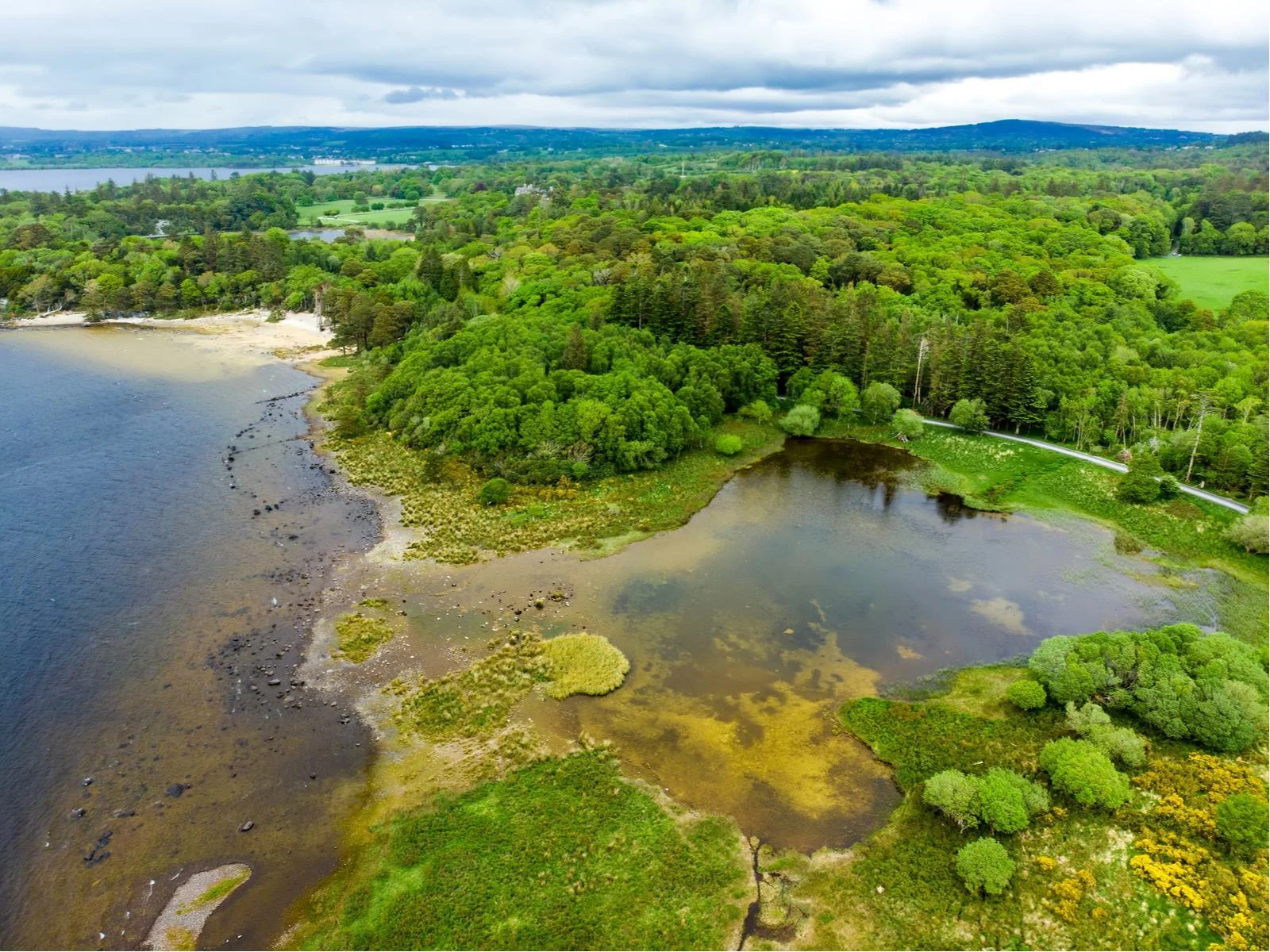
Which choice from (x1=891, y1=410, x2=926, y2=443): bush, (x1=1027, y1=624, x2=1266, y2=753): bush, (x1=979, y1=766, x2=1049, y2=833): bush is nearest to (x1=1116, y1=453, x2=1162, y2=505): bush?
(x1=891, y1=410, x2=926, y2=443): bush

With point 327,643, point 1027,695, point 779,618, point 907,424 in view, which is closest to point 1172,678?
point 1027,695

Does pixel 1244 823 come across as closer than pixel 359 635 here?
Yes

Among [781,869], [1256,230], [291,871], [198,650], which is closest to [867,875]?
[781,869]

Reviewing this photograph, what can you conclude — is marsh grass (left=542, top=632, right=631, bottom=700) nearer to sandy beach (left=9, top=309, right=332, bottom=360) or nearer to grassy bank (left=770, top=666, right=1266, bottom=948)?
grassy bank (left=770, top=666, right=1266, bottom=948)

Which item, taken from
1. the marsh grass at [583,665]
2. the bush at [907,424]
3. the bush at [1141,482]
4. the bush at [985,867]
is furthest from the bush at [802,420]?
the bush at [985,867]

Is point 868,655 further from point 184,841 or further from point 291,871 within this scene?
point 184,841

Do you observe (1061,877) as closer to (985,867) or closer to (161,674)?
(985,867)
